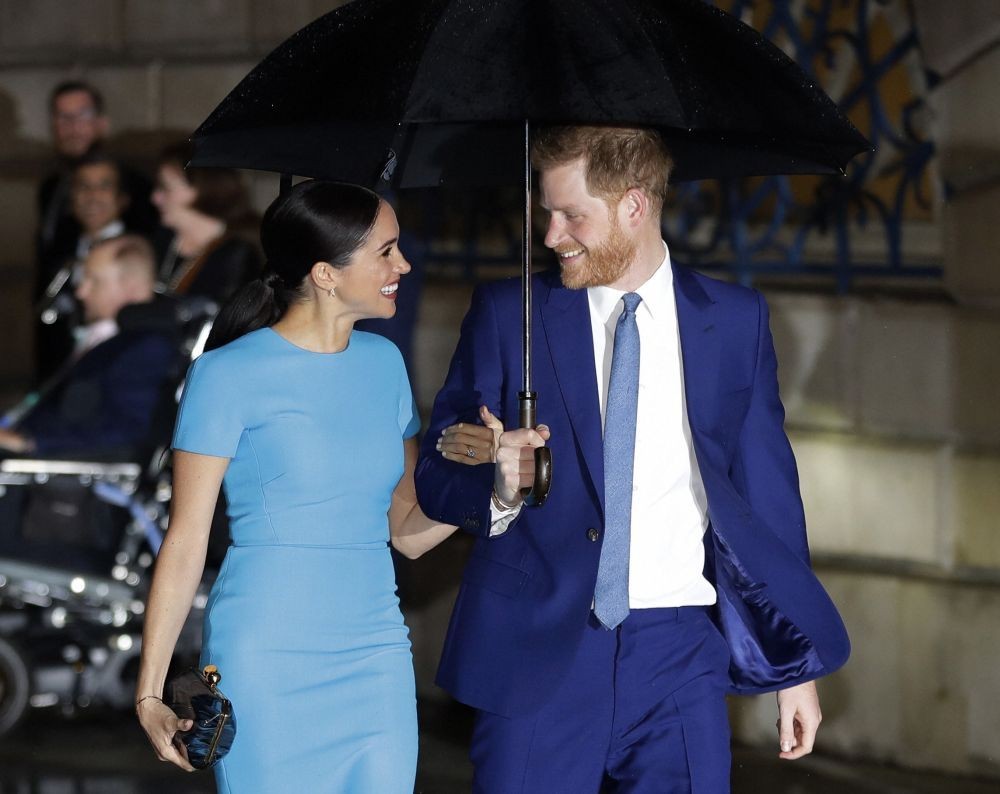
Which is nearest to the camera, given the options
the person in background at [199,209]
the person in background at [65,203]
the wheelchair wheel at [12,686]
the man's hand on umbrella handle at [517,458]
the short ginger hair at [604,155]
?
the man's hand on umbrella handle at [517,458]

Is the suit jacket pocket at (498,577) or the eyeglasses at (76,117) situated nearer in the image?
the suit jacket pocket at (498,577)

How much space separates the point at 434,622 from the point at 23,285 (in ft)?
12.3

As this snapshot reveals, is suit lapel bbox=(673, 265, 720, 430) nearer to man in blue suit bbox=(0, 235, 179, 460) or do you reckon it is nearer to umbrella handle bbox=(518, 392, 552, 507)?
umbrella handle bbox=(518, 392, 552, 507)

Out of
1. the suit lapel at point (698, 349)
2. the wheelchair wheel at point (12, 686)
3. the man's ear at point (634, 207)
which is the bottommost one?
the wheelchair wheel at point (12, 686)

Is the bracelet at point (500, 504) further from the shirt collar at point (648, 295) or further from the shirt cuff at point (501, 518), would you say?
the shirt collar at point (648, 295)

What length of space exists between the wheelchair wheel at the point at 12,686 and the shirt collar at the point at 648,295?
12.7ft

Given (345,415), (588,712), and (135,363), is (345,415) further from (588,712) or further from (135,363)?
(135,363)

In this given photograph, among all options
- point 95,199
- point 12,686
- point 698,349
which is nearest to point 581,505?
point 698,349

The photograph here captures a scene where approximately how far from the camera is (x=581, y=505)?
3.69 m

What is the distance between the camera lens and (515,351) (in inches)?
149

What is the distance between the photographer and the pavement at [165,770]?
6.67 meters

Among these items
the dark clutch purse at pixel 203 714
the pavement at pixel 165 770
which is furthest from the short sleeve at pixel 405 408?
the pavement at pixel 165 770

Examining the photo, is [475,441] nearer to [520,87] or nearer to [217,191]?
[520,87]

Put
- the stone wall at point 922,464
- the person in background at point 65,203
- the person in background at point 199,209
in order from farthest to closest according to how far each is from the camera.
Answer: the person in background at point 65,203 → the person in background at point 199,209 → the stone wall at point 922,464
